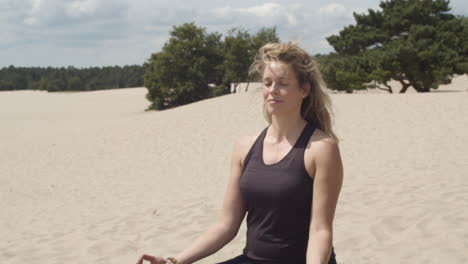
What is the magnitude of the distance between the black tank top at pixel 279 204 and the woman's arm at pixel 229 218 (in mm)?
92

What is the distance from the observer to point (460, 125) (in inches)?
629

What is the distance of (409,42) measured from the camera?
80.9 feet

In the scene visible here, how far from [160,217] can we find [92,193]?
12.7ft

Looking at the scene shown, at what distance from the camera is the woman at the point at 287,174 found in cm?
230

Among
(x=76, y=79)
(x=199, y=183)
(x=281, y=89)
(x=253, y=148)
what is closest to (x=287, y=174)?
(x=253, y=148)

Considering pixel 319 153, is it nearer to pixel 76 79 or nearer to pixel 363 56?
pixel 363 56

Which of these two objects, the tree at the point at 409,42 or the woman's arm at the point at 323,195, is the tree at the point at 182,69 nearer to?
the tree at the point at 409,42

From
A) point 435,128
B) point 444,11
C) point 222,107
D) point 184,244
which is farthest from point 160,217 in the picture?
point 444,11

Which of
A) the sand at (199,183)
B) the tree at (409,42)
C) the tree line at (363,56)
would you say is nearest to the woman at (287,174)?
the sand at (199,183)

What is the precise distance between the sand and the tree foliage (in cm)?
1207

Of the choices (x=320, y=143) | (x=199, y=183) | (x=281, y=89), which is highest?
(x=281, y=89)

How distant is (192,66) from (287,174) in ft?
114

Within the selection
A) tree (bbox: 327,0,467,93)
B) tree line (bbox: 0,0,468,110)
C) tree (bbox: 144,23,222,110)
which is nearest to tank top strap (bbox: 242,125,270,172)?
tree line (bbox: 0,0,468,110)

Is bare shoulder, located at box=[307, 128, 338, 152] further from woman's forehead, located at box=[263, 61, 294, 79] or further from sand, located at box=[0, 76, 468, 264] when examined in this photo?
sand, located at box=[0, 76, 468, 264]
